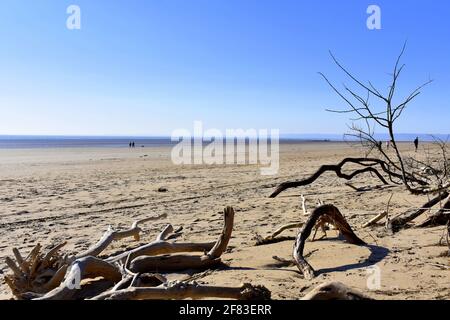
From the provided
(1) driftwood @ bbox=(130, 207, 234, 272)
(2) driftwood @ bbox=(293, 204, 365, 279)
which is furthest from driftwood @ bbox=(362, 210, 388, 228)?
(1) driftwood @ bbox=(130, 207, 234, 272)

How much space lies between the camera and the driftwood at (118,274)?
9.71 feet

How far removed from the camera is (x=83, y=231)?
22.3ft

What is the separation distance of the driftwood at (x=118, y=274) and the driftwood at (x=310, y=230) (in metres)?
0.79

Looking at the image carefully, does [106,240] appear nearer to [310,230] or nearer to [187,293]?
[187,293]

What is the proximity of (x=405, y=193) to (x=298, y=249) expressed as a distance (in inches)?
227

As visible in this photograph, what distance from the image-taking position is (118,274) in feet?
12.5

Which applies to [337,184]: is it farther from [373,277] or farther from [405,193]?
[373,277]

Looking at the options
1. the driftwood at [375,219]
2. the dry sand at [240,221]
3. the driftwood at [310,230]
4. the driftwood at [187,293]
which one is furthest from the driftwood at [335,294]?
the driftwood at [375,219]

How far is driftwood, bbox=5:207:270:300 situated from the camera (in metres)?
2.96

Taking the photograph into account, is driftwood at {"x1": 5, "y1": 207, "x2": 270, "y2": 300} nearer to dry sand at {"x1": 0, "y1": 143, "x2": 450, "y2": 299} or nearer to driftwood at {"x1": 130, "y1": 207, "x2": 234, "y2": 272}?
Answer: driftwood at {"x1": 130, "y1": 207, "x2": 234, "y2": 272}

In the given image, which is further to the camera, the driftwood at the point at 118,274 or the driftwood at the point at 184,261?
the driftwood at the point at 184,261

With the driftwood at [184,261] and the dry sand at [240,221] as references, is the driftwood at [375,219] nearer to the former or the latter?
the dry sand at [240,221]

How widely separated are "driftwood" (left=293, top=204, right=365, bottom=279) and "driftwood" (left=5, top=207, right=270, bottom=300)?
0.79 m
